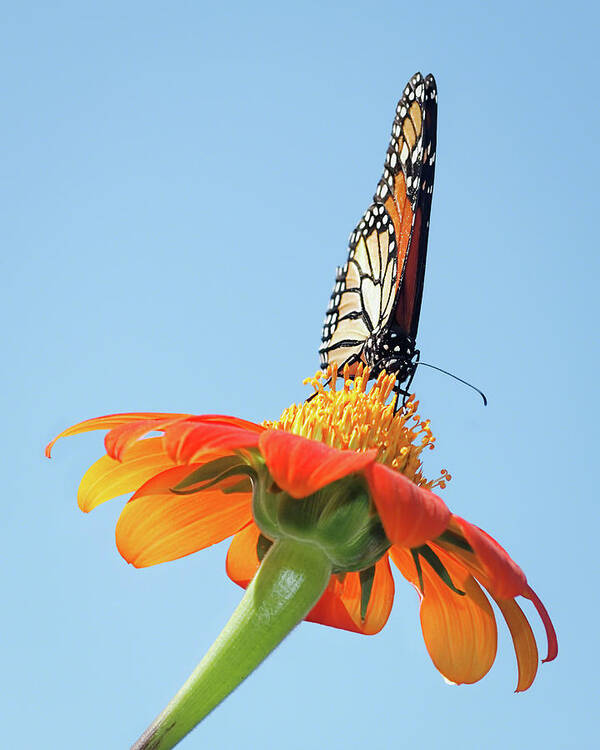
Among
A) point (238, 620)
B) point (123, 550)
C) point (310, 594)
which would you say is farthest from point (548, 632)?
point (123, 550)

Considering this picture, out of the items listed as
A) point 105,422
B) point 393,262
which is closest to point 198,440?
point 105,422

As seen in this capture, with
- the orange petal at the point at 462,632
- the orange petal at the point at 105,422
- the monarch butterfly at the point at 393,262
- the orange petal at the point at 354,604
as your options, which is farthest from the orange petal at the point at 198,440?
the monarch butterfly at the point at 393,262

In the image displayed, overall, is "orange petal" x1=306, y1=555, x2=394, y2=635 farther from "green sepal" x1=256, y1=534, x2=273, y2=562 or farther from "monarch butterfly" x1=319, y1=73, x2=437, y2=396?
"monarch butterfly" x1=319, y1=73, x2=437, y2=396

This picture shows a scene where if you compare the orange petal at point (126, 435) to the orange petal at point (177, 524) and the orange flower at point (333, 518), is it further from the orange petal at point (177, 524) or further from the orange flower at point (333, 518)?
the orange petal at point (177, 524)

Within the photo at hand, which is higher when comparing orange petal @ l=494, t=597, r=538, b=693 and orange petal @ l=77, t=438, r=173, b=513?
orange petal @ l=494, t=597, r=538, b=693

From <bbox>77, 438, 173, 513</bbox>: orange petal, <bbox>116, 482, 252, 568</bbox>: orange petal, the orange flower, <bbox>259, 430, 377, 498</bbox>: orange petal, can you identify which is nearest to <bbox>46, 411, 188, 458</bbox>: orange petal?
the orange flower
